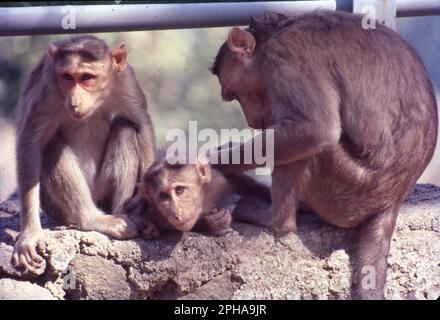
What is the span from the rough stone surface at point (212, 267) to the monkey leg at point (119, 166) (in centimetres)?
51

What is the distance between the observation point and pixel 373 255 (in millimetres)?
5488

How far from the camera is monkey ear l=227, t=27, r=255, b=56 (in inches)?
226

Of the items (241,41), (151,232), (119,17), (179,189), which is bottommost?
(151,232)

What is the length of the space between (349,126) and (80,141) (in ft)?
6.83

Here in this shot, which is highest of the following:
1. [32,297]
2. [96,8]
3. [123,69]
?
[96,8]

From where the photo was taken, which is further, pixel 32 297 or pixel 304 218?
pixel 304 218

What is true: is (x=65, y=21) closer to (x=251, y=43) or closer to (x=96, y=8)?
(x=96, y=8)

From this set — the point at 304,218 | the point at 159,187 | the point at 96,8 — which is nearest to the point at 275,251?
the point at 304,218

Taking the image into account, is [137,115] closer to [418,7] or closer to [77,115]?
[77,115]

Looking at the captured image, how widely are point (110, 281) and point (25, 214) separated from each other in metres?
0.81

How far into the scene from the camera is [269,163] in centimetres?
545

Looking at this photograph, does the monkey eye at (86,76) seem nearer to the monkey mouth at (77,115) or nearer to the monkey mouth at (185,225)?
the monkey mouth at (77,115)

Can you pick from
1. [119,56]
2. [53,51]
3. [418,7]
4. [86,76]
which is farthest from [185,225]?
[418,7]

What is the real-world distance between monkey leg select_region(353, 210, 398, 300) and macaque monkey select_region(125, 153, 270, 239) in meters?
0.80
